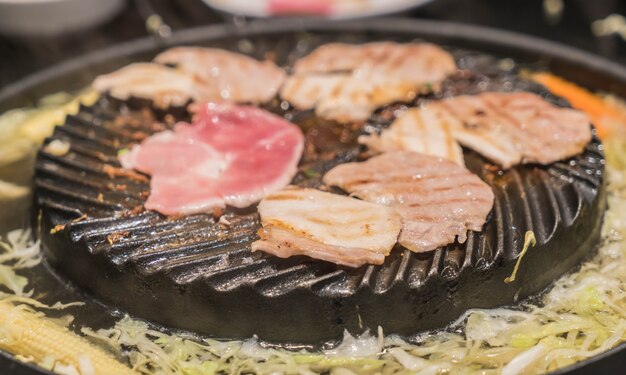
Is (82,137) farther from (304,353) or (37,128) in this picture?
(304,353)

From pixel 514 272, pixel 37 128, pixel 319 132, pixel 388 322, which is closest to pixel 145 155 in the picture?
pixel 319 132

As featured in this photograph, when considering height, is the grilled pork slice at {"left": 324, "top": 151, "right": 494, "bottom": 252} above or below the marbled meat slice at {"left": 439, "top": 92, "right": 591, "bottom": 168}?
below

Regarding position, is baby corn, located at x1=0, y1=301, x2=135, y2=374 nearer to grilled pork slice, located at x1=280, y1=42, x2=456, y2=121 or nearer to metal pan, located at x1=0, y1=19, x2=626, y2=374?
metal pan, located at x1=0, y1=19, x2=626, y2=374

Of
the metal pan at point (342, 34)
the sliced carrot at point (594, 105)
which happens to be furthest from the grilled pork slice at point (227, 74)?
the sliced carrot at point (594, 105)

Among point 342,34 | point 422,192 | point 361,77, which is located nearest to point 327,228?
point 422,192

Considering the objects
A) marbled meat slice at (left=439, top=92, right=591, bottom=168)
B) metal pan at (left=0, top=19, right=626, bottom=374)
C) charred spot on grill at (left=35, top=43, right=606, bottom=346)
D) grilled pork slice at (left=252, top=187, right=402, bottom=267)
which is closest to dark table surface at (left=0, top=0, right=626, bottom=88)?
metal pan at (left=0, top=19, right=626, bottom=374)

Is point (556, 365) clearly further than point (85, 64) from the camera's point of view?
No

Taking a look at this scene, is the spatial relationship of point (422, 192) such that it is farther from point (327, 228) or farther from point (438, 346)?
point (438, 346)
